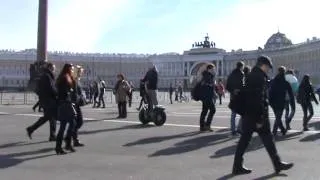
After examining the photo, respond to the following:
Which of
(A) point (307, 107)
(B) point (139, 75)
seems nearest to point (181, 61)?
(B) point (139, 75)

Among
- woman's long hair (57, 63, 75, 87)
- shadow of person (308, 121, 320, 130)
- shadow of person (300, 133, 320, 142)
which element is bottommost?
shadow of person (300, 133, 320, 142)

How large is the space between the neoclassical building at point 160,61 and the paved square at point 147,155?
138418mm

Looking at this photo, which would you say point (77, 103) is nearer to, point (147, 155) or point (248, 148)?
point (147, 155)

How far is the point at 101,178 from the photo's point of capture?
9.47 m

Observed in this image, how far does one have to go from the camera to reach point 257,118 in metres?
9.92

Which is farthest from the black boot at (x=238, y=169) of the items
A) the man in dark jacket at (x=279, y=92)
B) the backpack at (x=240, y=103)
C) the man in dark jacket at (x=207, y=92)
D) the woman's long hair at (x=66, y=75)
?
the man in dark jacket at (x=207, y=92)

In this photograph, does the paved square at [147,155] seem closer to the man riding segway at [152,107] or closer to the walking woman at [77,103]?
the walking woman at [77,103]

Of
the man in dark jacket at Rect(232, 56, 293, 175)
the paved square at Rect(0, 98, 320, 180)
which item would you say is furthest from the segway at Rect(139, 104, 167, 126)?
the man in dark jacket at Rect(232, 56, 293, 175)

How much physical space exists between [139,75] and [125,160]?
171956mm

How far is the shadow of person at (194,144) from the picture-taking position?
12.4 meters

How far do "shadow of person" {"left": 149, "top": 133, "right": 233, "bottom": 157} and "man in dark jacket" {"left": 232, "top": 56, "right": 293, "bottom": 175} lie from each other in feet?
8.22

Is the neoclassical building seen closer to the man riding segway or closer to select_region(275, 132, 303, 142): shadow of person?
the man riding segway

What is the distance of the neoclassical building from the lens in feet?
526

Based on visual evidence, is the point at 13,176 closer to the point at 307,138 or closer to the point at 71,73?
the point at 71,73
